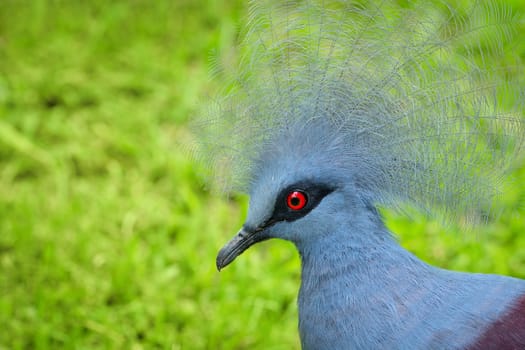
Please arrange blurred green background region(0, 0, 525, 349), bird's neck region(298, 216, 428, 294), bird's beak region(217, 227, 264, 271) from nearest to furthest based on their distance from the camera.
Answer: bird's neck region(298, 216, 428, 294) → bird's beak region(217, 227, 264, 271) → blurred green background region(0, 0, 525, 349)

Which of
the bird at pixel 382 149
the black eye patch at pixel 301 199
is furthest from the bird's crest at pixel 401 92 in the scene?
the black eye patch at pixel 301 199

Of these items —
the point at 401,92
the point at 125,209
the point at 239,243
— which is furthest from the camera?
the point at 125,209

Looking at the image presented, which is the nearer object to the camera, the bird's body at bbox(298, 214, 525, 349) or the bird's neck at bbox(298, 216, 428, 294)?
the bird's body at bbox(298, 214, 525, 349)

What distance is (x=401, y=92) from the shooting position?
2217 mm

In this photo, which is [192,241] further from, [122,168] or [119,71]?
[119,71]

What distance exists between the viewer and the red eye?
2.27m

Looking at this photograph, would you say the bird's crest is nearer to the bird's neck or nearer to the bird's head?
the bird's head

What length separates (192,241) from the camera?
380 centimetres

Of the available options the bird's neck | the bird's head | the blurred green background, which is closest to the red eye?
the bird's head

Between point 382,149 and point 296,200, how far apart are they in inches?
13.0

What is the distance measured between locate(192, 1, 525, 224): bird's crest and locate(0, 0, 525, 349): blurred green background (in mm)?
163

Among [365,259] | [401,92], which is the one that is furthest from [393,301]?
[401,92]

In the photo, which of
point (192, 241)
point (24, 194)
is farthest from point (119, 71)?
point (192, 241)

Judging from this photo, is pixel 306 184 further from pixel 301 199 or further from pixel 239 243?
pixel 239 243
